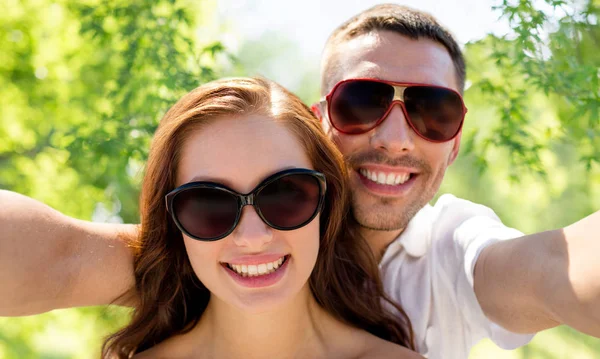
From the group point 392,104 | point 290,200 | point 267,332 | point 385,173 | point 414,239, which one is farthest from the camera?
point 414,239

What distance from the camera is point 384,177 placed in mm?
2885

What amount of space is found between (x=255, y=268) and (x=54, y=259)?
73 cm

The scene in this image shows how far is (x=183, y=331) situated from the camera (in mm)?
2629

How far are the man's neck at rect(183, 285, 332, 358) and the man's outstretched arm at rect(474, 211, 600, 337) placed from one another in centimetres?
72

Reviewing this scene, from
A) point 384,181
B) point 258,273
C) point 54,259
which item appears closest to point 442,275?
point 384,181

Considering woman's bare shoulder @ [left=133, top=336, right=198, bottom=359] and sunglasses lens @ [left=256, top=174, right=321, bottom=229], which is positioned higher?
sunglasses lens @ [left=256, top=174, right=321, bottom=229]

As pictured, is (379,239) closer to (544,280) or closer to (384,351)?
(384,351)

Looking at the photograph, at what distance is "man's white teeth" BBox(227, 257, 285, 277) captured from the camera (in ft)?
7.22

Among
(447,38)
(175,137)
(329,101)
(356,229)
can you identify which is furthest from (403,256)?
(175,137)

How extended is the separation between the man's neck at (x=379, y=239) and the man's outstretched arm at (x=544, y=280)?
615 millimetres

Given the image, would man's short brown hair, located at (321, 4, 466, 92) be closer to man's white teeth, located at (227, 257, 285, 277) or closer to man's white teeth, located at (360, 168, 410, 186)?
man's white teeth, located at (360, 168, 410, 186)

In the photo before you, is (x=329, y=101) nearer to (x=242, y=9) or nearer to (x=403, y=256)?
(x=403, y=256)

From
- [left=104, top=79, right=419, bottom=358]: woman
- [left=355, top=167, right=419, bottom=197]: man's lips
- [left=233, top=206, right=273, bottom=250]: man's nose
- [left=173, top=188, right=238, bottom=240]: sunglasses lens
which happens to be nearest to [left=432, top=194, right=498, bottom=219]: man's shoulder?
[left=355, top=167, right=419, bottom=197]: man's lips

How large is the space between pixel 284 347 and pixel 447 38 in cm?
169
